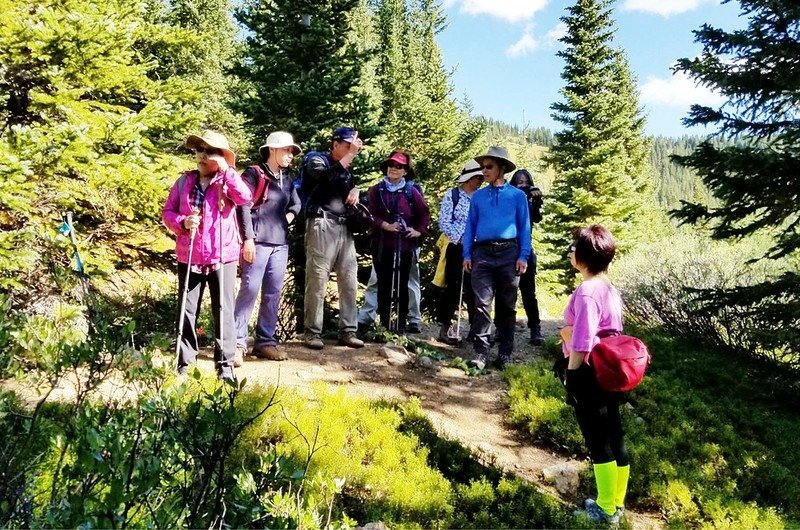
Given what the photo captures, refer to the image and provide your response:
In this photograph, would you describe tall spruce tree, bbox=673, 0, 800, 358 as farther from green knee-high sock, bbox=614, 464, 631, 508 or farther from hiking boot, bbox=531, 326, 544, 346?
green knee-high sock, bbox=614, 464, 631, 508

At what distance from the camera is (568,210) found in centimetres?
1847

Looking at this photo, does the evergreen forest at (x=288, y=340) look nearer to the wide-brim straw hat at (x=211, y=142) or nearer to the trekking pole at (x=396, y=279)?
the wide-brim straw hat at (x=211, y=142)

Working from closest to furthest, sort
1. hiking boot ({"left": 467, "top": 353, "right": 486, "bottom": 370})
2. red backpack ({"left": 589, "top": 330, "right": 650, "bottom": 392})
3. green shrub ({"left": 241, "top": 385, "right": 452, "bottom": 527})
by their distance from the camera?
1. red backpack ({"left": 589, "top": 330, "right": 650, "bottom": 392})
2. green shrub ({"left": 241, "top": 385, "right": 452, "bottom": 527})
3. hiking boot ({"left": 467, "top": 353, "right": 486, "bottom": 370})

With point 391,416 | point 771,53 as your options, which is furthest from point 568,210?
point 391,416

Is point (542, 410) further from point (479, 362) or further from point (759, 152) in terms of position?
point (759, 152)

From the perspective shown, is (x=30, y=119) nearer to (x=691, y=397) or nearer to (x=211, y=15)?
(x=691, y=397)

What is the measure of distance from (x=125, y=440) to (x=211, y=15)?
28643mm

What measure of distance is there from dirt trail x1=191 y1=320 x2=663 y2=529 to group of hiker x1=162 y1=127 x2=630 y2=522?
23cm

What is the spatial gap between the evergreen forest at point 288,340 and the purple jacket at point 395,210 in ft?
4.84

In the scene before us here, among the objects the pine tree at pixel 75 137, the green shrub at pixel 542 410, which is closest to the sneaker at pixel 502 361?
the green shrub at pixel 542 410

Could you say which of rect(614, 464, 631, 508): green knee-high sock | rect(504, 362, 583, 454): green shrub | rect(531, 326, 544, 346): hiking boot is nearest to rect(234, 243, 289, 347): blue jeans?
rect(504, 362, 583, 454): green shrub

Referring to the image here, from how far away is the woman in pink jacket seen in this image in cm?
461

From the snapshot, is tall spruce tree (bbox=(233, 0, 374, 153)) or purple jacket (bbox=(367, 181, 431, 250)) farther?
tall spruce tree (bbox=(233, 0, 374, 153))

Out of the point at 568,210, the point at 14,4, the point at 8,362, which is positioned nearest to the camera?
the point at 8,362
